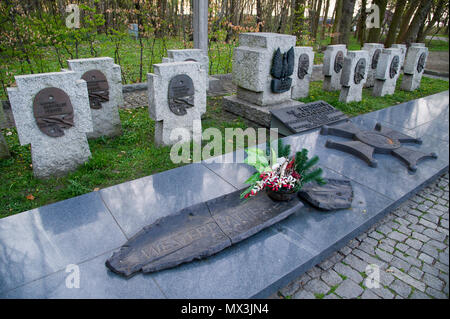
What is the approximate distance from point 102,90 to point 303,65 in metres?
5.30

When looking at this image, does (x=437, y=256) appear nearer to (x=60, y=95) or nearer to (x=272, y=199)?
(x=272, y=199)

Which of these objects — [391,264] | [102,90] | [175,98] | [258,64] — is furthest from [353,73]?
[102,90]

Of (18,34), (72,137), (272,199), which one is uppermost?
(18,34)

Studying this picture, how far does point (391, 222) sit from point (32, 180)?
4935 millimetres

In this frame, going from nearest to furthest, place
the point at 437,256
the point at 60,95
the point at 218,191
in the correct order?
the point at 437,256 → the point at 218,191 → the point at 60,95

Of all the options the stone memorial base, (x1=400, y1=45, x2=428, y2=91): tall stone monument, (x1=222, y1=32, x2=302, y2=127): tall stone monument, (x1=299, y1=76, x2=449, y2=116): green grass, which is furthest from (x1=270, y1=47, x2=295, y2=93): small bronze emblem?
(x1=400, y1=45, x2=428, y2=91): tall stone monument

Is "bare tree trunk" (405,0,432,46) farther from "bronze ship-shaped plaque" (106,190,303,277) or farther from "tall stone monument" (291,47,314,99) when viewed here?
"bronze ship-shaped plaque" (106,190,303,277)

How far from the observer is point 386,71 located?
897cm

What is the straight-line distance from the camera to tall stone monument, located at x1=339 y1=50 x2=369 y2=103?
7.83 m

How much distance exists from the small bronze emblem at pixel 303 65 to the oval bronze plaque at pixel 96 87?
5057 mm
